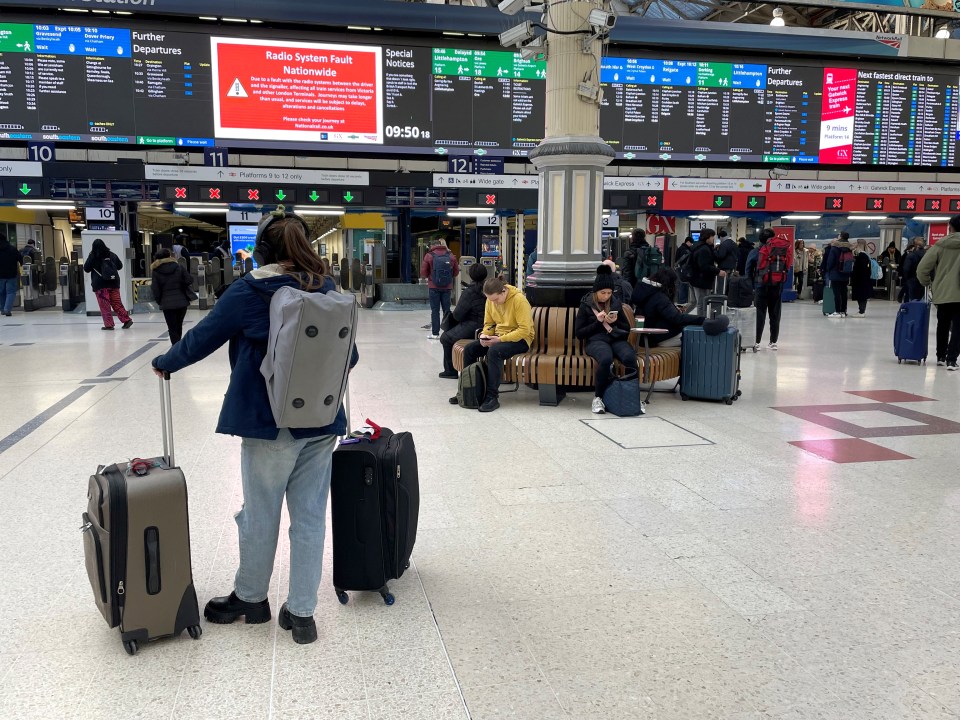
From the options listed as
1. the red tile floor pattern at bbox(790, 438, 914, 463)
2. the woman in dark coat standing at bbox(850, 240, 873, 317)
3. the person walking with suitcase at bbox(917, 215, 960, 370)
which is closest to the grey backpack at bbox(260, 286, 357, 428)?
the red tile floor pattern at bbox(790, 438, 914, 463)

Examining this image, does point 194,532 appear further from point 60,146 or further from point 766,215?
point 766,215

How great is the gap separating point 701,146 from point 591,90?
9.27 m

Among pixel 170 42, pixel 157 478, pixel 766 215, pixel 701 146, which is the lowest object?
pixel 157 478

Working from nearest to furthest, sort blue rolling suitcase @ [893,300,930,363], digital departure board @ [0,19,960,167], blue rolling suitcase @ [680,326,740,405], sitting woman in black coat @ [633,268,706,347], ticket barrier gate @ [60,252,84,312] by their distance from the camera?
blue rolling suitcase @ [680,326,740,405] < sitting woman in black coat @ [633,268,706,347] < blue rolling suitcase @ [893,300,930,363] < digital departure board @ [0,19,960,167] < ticket barrier gate @ [60,252,84,312]

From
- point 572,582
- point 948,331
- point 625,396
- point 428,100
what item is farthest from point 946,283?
point 428,100

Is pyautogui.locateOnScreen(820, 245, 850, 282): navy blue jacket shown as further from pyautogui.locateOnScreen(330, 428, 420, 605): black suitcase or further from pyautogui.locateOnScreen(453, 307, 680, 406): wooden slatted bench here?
pyautogui.locateOnScreen(330, 428, 420, 605): black suitcase

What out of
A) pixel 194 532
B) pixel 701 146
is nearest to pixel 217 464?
pixel 194 532

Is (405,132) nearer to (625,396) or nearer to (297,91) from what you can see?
(297,91)

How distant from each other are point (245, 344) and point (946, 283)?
8.25m

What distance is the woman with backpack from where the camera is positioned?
460 inches

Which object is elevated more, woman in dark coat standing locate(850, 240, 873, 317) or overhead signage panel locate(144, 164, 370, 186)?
overhead signage panel locate(144, 164, 370, 186)

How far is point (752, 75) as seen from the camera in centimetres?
1536

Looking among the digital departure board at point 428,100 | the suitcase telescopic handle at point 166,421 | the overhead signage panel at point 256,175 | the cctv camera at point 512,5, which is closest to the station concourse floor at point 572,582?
the suitcase telescopic handle at point 166,421

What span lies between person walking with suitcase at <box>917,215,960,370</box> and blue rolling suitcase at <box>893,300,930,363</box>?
17cm
